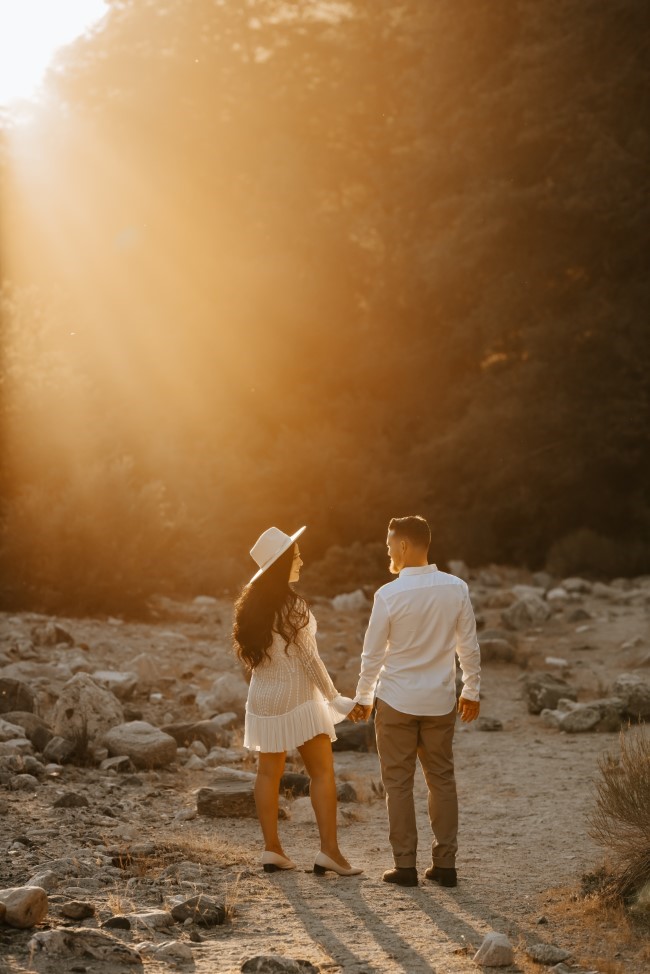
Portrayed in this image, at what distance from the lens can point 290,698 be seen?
19.2ft

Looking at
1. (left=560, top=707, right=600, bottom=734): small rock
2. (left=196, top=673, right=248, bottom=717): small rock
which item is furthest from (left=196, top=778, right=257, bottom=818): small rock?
(left=560, top=707, right=600, bottom=734): small rock

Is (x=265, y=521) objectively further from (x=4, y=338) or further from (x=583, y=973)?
(x=583, y=973)

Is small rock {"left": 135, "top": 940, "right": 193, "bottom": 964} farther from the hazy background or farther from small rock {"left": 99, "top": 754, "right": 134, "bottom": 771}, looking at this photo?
the hazy background

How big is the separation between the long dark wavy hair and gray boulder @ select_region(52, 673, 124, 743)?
323 centimetres

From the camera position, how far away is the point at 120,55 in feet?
86.0

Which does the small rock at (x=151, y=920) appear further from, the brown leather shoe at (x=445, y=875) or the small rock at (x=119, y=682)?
the small rock at (x=119, y=682)

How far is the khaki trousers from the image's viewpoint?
18.4 feet

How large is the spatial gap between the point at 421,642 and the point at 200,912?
4.86 ft

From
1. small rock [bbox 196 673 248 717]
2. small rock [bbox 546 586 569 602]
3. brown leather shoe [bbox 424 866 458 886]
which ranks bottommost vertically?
brown leather shoe [bbox 424 866 458 886]

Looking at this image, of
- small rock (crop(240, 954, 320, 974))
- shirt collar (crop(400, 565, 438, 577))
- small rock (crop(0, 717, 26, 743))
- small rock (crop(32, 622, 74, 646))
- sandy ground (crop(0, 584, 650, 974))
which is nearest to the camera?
small rock (crop(240, 954, 320, 974))

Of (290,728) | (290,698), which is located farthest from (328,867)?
(290,698)

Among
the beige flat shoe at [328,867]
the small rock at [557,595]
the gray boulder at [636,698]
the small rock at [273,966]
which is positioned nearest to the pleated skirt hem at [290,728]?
the beige flat shoe at [328,867]

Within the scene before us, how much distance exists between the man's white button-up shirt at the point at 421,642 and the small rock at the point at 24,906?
1.61 meters

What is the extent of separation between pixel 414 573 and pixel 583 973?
1.87 meters
